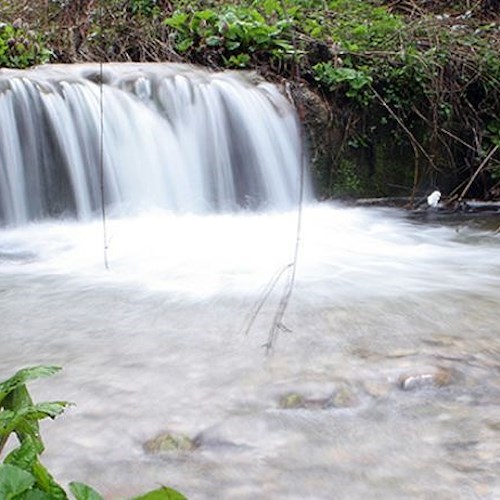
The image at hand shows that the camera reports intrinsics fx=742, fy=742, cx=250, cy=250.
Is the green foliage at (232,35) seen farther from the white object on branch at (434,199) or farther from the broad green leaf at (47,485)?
the broad green leaf at (47,485)

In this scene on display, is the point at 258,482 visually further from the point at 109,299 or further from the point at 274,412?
the point at 109,299

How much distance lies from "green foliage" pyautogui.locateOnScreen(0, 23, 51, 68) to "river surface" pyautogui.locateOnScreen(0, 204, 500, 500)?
2.40 m

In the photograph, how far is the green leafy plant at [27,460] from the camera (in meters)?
0.78

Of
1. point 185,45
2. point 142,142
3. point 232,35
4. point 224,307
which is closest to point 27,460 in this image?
point 224,307

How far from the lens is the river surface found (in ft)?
4.92

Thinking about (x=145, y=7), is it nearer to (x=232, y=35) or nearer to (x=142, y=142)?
(x=232, y=35)

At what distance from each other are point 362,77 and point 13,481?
5.42m

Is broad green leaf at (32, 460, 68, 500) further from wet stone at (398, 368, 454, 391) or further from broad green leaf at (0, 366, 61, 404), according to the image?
wet stone at (398, 368, 454, 391)

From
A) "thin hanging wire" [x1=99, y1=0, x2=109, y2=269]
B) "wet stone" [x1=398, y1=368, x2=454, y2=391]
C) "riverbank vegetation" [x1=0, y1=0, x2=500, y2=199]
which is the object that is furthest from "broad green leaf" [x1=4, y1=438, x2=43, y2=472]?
"riverbank vegetation" [x1=0, y1=0, x2=500, y2=199]

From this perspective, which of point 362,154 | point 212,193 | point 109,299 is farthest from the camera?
point 362,154

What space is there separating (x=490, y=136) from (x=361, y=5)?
288cm

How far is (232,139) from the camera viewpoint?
18.2 ft

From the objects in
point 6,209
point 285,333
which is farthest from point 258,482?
point 6,209

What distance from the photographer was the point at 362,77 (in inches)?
229
